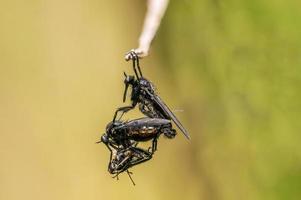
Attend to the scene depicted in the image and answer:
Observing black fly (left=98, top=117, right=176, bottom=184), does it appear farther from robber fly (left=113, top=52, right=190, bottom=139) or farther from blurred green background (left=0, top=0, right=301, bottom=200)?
blurred green background (left=0, top=0, right=301, bottom=200)

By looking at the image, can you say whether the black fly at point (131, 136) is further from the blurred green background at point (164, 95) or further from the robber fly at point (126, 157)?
the blurred green background at point (164, 95)

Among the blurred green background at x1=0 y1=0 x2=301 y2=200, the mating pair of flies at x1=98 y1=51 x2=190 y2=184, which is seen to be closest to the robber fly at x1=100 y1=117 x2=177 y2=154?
the mating pair of flies at x1=98 y1=51 x2=190 y2=184

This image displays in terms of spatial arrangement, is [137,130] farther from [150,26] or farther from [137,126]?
[150,26]

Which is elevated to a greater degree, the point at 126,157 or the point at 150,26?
the point at 150,26

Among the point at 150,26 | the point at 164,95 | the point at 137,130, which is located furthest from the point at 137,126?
the point at 164,95

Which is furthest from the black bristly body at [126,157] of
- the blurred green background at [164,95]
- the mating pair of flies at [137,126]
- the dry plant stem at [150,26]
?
the blurred green background at [164,95]

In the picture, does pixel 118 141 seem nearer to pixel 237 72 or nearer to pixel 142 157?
pixel 142 157
